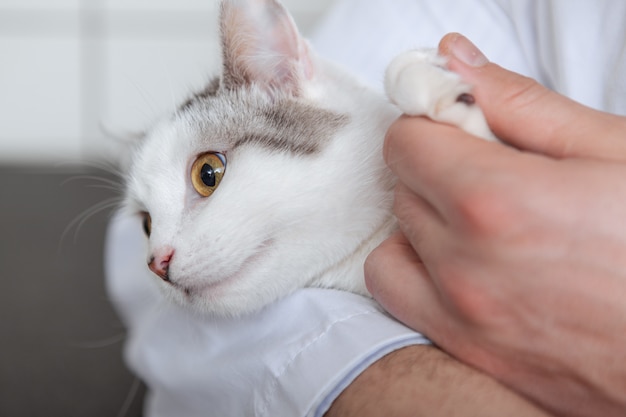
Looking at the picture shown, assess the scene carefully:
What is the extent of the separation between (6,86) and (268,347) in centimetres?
202

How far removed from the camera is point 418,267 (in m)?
0.69

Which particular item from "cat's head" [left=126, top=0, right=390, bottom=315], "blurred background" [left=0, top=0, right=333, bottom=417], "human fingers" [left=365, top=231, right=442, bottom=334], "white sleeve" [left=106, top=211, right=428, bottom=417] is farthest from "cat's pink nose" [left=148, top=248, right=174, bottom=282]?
"blurred background" [left=0, top=0, right=333, bottom=417]

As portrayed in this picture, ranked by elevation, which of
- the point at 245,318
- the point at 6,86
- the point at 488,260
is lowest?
the point at 6,86

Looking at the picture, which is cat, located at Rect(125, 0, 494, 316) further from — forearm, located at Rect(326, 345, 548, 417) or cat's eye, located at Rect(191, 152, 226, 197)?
forearm, located at Rect(326, 345, 548, 417)

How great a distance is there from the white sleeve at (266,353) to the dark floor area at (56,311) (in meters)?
0.31

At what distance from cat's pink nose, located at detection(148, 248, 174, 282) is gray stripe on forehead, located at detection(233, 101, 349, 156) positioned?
0.50 feet

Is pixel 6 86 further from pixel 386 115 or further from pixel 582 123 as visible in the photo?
pixel 582 123

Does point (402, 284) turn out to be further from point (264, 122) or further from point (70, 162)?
point (70, 162)

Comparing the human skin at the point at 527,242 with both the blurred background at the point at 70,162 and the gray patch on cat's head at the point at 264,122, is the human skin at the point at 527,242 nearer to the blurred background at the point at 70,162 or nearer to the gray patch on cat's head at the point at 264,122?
the gray patch on cat's head at the point at 264,122

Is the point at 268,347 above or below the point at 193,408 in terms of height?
above

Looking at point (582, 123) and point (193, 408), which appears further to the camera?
point (193, 408)

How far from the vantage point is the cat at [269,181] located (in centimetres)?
78

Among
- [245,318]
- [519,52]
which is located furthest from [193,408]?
[519,52]

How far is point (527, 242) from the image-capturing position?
561 mm
